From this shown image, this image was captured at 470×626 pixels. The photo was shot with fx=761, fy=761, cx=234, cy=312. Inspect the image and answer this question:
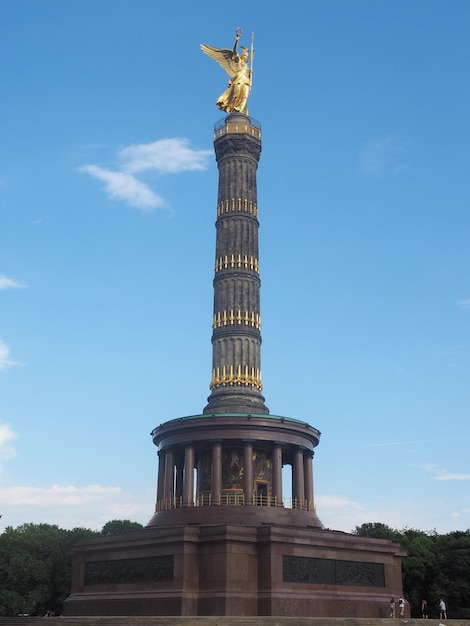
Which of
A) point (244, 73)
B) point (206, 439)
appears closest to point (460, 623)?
point (206, 439)

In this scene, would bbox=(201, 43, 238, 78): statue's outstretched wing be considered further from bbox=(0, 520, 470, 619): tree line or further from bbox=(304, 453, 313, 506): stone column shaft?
bbox=(0, 520, 470, 619): tree line

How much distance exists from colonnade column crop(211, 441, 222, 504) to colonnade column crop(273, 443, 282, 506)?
90.5 inches

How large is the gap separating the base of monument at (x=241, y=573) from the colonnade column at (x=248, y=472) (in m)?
3.00

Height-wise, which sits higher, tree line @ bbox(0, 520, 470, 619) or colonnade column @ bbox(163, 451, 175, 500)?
colonnade column @ bbox(163, 451, 175, 500)

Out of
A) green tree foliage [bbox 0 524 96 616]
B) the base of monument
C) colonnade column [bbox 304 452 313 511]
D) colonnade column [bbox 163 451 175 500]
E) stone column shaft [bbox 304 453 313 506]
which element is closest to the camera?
the base of monument

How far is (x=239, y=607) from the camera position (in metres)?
26.3

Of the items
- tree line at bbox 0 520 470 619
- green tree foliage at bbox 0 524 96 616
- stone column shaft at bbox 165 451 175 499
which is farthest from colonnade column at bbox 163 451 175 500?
green tree foliage at bbox 0 524 96 616

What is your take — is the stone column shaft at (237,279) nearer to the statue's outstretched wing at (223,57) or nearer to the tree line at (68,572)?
the statue's outstretched wing at (223,57)

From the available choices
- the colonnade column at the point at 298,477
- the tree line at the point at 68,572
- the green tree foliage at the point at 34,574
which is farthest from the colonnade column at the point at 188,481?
the green tree foliage at the point at 34,574

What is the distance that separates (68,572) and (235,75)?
3103 cm

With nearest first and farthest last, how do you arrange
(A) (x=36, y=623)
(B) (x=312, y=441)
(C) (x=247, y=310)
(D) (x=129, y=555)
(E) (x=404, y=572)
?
(A) (x=36, y=623)
(D) (x=129, y=555)
(B) (x=312, y=441)
(C) (x=247, y=310)
(E) (x=404, y=572)

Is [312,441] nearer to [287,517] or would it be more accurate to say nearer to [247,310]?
[287,517]

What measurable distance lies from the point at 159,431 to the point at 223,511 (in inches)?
214

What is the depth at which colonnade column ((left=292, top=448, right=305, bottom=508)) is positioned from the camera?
33.4 m
